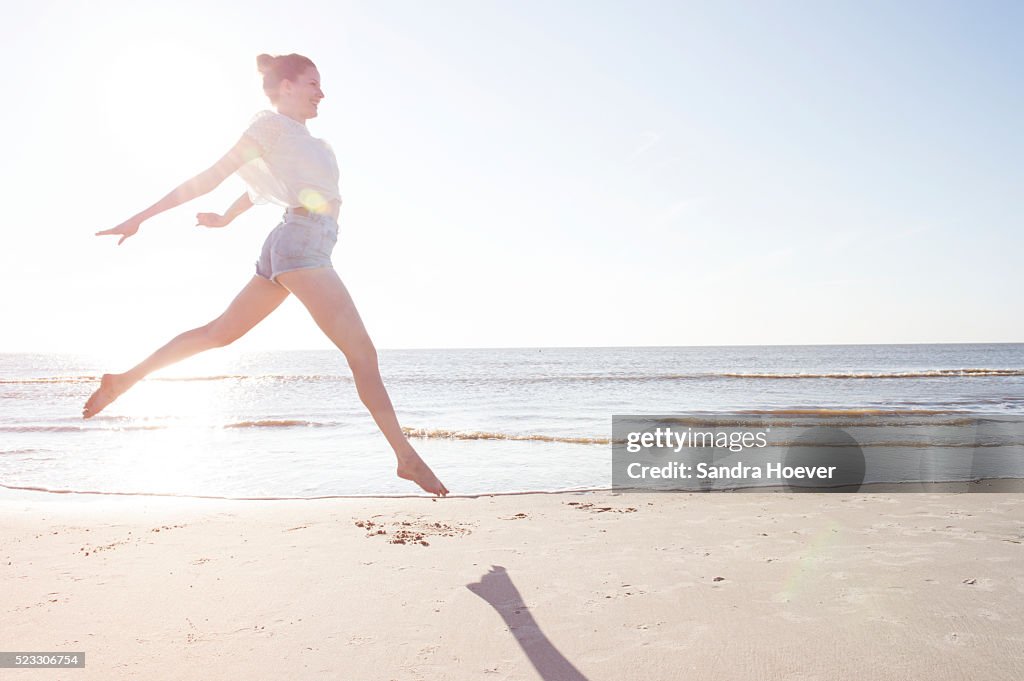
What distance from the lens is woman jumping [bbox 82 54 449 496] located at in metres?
2.38

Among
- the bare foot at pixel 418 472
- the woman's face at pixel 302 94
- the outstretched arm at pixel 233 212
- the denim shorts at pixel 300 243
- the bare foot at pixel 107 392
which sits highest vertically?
the woman's face at pixel 302 94

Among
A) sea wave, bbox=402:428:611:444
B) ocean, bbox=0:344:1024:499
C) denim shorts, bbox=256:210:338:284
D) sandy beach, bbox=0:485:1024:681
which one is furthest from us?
sea wave, bbox=402:428:611:444

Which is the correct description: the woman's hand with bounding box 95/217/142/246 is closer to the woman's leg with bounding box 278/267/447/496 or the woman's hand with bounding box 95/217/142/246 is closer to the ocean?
the woman's leg with bounding box 278/267/447/496

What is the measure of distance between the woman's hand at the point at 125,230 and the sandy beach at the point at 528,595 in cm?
147

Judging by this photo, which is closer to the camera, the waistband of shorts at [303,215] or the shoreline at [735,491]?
the waistband of shorts at [303,215]

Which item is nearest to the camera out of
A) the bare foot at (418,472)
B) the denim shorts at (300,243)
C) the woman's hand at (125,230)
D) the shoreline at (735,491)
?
the woman's hand at (125,230)

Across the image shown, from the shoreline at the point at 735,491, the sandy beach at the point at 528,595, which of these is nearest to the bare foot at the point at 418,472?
the sandy beach at the point at 528,595

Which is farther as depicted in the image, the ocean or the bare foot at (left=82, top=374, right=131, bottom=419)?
the ocean

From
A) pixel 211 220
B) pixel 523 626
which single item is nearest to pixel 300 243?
pixel 211 220

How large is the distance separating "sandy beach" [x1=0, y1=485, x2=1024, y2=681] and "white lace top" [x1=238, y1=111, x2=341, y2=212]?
1614mm

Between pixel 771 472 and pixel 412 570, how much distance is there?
5311 millimetres

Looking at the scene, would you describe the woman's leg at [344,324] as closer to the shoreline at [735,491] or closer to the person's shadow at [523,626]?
the person's shadow at [523,626]

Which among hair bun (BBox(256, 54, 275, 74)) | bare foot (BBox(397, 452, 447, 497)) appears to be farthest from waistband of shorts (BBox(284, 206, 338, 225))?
bare foot (BBox(397, 452, 447, 497))

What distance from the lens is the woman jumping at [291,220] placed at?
2383mm
